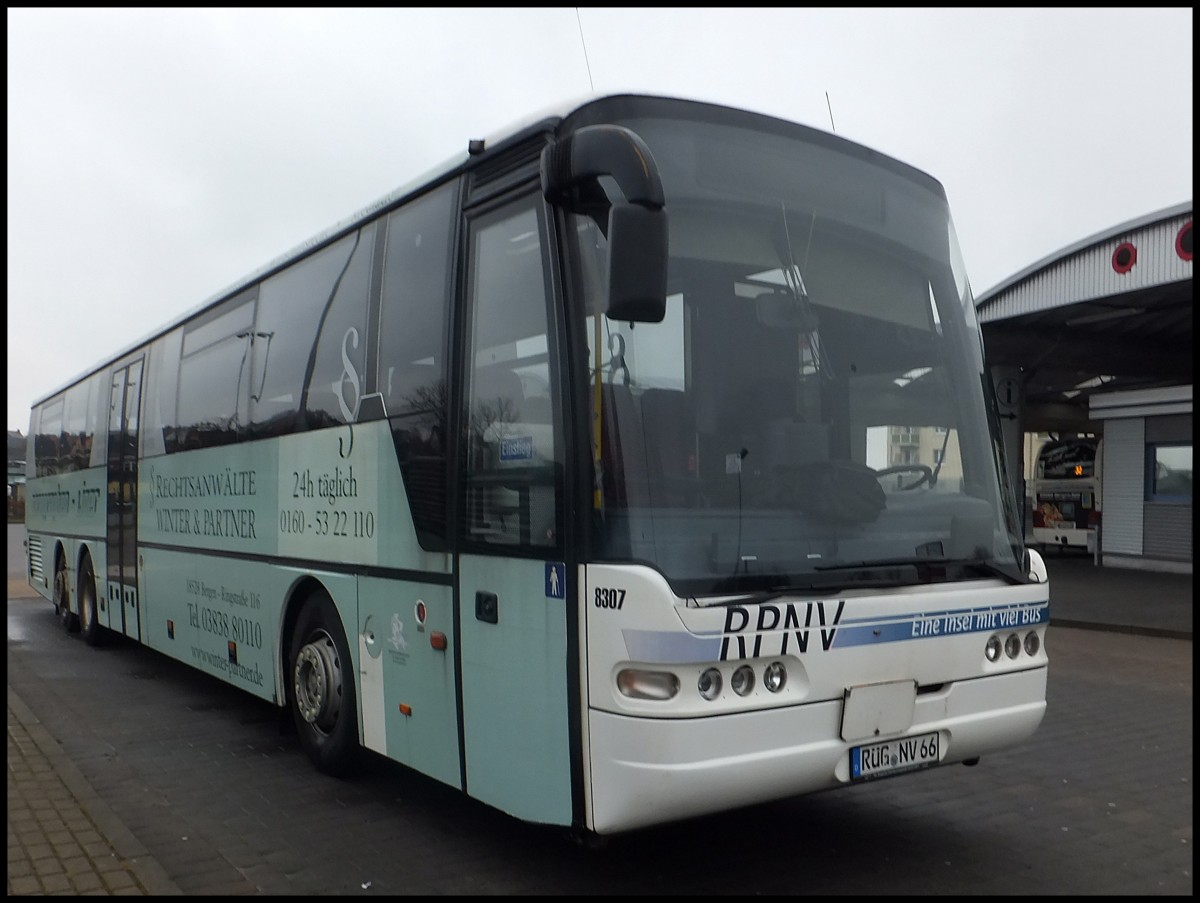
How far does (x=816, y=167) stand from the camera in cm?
503

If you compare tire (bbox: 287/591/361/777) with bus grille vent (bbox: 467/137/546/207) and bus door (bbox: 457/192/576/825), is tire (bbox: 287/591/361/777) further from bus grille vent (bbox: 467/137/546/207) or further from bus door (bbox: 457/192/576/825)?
bus grille vent (bbox: 467/137/546/207)

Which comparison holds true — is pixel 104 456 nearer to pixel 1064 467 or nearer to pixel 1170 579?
pixel 1170 579

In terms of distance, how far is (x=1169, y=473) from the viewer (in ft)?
74.8

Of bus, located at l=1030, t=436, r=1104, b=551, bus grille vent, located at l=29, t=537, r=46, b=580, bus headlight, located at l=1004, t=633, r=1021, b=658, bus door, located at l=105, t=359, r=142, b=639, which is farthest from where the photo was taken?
bus, located at l=1030, t=436, r=1104, b=551

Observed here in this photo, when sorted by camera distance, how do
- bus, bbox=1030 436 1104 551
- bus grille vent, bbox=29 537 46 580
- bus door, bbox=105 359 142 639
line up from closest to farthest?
1. bus door, bbox=105 359 142 639
2. bus grille vent, bbox=29 537 46 580
3. bus, bbox=1030 436 1104 551

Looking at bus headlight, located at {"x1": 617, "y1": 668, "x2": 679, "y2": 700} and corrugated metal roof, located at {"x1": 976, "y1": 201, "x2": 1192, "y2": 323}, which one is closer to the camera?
bus headlight, located at {"x1": 617, "y1": 668, "x2": 679, "y2": 700}

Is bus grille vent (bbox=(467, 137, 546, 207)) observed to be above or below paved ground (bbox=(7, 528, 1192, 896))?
above

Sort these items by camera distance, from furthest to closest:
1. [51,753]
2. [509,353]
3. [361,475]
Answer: [51,753] < [361,475] < [509,353]

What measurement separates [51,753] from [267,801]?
1753 mm

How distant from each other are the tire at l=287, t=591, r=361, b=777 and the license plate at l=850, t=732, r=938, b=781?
9.41 ft

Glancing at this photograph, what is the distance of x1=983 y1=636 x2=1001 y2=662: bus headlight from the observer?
5.02 meters

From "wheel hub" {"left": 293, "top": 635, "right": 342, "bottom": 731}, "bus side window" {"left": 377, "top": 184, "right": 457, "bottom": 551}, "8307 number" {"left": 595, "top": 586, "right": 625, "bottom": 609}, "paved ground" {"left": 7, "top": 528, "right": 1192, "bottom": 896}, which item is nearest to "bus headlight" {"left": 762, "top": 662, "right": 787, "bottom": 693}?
"8307 number" {"left": 595, "top": 586, "right": 625, "bottom": 609}

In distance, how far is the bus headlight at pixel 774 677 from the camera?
14.1 feet

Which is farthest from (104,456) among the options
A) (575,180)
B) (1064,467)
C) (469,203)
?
(1064,467)
